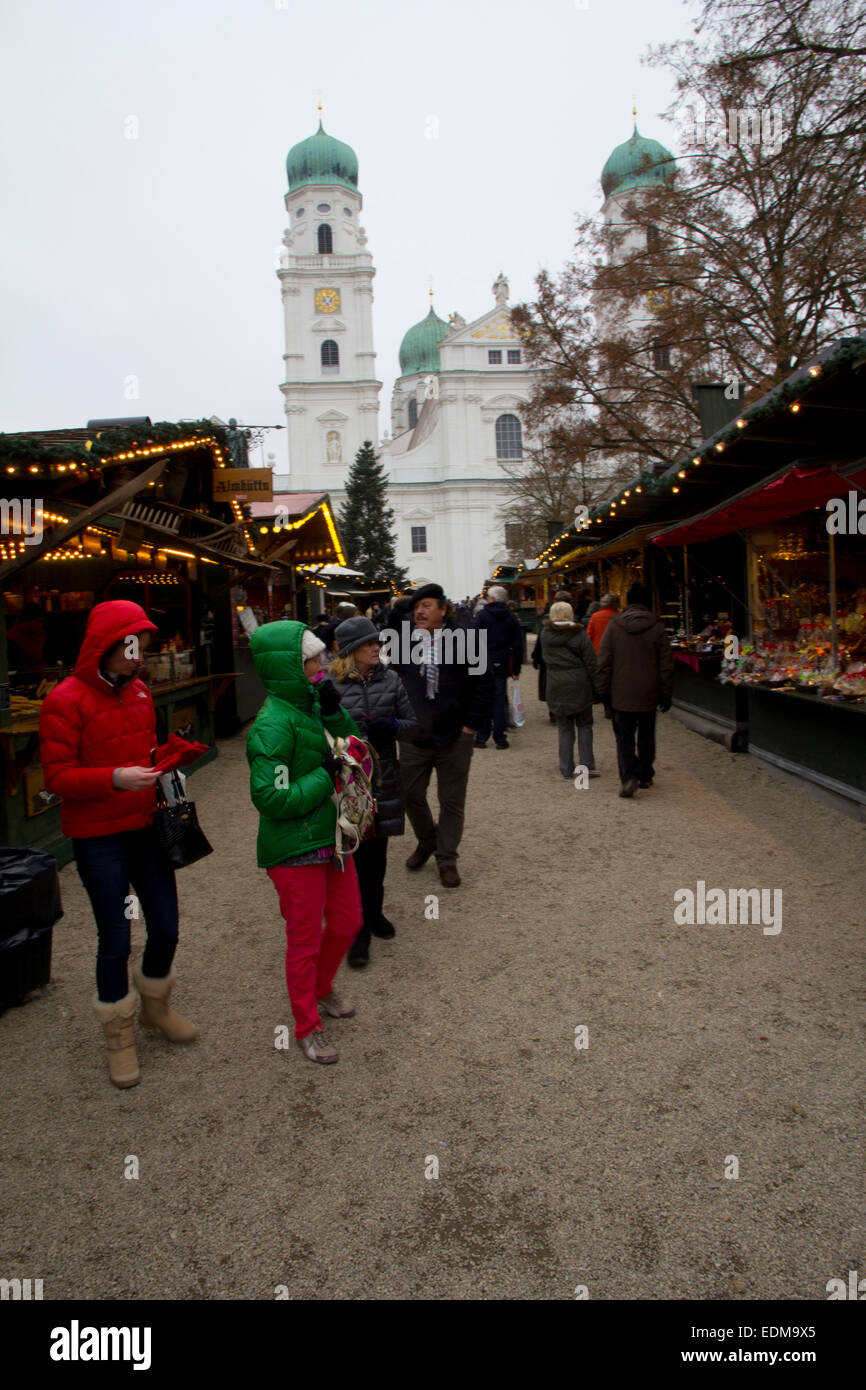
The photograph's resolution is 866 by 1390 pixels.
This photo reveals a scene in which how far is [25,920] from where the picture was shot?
4172 millimetres

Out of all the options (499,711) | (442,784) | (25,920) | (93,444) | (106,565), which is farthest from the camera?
(106,565)

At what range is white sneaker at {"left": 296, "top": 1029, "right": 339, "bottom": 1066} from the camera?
140 inches

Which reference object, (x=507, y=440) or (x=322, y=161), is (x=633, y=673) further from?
(x=322, y=161)

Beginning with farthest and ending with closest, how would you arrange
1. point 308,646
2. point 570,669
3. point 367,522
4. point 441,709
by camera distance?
point 367,522, point 570,669, point 441,709, point 308,646

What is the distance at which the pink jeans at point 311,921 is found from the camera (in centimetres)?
349

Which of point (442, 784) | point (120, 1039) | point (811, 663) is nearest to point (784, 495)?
point (811, 663)

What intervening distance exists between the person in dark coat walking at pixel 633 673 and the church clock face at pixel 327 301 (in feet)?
197

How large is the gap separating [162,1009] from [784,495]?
560cm

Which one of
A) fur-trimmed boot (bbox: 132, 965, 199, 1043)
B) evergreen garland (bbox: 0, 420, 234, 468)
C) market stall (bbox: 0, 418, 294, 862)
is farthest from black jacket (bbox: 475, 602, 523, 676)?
fur-trimmed boot (bbox: 132, 965, 199, 1043)

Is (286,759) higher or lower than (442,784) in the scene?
higher

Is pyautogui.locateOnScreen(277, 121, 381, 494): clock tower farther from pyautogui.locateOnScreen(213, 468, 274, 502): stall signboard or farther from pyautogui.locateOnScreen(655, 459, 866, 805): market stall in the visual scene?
pyautogui.locateOnScreen(655, 459, 866, 805): market stall

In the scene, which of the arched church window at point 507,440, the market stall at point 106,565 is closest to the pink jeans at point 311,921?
the market stall at point 106,565

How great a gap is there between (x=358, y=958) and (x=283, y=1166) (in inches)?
64.8

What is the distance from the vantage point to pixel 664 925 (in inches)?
192
